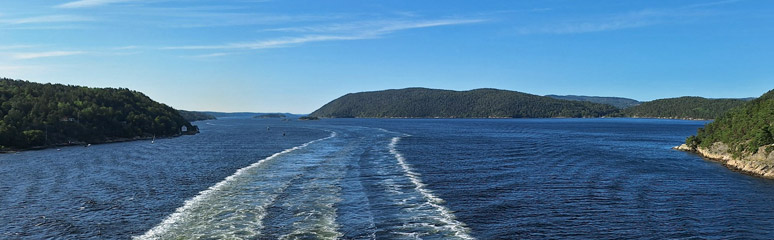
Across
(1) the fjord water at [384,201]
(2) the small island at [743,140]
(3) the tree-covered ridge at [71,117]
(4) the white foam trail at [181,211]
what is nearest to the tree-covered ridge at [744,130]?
(2) the small island at [743,140]

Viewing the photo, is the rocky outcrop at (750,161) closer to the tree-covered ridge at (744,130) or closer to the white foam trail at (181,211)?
the tree-covered ridge at (744,130)

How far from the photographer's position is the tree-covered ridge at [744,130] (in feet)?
145

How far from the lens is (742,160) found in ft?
150

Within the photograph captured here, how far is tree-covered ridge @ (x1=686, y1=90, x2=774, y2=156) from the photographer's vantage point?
4416 cm

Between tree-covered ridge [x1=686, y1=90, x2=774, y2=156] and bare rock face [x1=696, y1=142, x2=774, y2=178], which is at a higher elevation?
tree-covered ridge [x1=686, y1=90, x2=774, y2=156]

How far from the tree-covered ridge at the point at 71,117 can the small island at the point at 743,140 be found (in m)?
97.1

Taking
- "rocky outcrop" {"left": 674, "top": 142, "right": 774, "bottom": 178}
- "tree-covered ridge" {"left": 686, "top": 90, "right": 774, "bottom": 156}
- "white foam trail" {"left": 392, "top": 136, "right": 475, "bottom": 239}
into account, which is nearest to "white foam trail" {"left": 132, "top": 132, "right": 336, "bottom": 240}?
"white foam trail" {"left": 392, "top": 136, "right": 475, "bottom": 239}

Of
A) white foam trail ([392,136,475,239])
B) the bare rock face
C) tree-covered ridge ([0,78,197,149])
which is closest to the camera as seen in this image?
white foam trail ([392,136,475,239])

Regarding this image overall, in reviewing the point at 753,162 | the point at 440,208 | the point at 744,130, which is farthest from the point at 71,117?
the point at 744,130

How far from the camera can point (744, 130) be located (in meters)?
50.2

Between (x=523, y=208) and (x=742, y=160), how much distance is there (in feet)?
108

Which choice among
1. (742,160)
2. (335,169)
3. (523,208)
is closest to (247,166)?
(335,169)

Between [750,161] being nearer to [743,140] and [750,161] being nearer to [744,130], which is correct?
[743,140]

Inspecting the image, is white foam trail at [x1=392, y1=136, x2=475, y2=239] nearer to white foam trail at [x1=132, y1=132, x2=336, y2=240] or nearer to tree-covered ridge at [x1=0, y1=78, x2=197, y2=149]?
white foam trail at [x1=132, y1=132, x2=336, y2=240]
